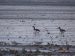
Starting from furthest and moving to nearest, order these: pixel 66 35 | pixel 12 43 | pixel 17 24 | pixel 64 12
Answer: pixel 64 12 → pixel 17 24 → pixel 66 35 → pixel 12 43

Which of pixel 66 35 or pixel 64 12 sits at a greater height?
pixel 64 12

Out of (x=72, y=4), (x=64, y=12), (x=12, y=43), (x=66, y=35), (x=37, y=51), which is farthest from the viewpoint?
(x=72, y=4)

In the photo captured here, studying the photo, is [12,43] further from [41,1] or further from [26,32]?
[41,1]

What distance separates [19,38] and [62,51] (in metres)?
1.22

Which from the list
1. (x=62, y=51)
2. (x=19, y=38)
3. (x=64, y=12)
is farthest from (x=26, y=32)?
(x=64, y=12)

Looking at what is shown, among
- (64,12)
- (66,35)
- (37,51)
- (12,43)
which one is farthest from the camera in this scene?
(64,12)

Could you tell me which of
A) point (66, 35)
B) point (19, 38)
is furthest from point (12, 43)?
point (66, 35)

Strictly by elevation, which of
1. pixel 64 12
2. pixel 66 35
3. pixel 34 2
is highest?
pixel 34 2

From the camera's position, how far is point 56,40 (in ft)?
16.8

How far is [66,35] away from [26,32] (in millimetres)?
1101

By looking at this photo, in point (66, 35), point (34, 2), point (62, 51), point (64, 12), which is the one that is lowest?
point (62, 51)

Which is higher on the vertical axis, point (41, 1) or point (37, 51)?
point (41, 1)

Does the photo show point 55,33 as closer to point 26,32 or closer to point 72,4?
point 26,32

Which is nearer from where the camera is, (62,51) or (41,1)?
(62,51)
